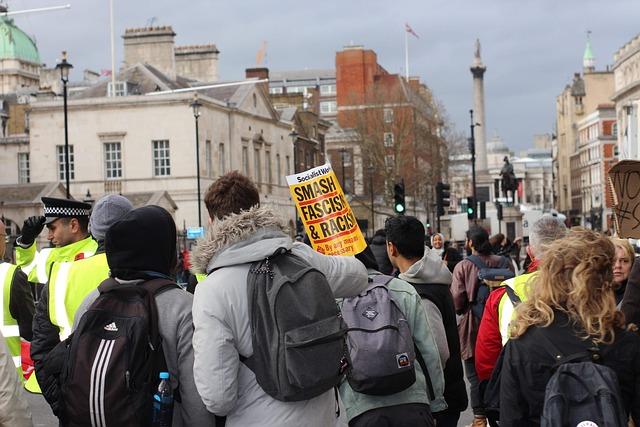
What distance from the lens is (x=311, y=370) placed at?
484 centimetres

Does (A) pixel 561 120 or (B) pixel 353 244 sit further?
(A) pixel 561 120

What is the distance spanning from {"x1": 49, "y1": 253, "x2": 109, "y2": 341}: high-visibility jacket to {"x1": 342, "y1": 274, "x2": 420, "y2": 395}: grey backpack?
1.29 meters

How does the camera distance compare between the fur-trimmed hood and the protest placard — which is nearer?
the fur-trimmed hood

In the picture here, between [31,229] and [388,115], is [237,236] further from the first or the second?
[388,115]

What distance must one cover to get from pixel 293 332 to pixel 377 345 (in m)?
1.37

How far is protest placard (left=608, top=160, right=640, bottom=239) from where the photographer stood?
315 inches

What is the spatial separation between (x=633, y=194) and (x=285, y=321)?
415cm

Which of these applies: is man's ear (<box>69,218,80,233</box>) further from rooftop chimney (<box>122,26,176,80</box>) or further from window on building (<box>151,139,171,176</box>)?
rooftop chimney (<box>122,26,176,80</box>)

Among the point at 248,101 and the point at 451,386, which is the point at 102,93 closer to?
the point at 248,101

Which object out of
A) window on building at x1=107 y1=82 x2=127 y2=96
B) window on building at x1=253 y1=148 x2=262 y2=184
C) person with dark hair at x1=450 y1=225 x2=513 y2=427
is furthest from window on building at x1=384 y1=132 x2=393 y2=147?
person with dark hair at x1=450 y1=225 x2=513 y2=427

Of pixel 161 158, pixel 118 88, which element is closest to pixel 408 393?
pixel 161 158

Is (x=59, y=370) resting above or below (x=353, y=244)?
below

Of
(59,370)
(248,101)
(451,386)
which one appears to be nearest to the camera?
(59,370)

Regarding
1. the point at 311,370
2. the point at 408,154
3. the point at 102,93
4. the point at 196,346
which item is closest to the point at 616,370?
the point at 311,370
